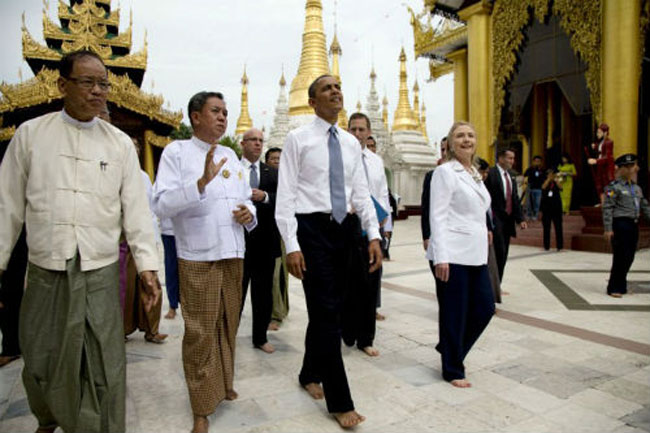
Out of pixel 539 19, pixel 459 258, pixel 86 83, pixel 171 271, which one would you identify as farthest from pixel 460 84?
pixel 86 83

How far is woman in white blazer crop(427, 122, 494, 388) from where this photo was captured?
301 cm

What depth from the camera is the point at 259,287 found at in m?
3.76

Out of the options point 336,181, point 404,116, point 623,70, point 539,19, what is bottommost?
point 336,181

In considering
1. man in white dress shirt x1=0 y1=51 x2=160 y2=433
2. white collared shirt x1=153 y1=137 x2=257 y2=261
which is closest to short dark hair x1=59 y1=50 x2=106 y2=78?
man in white dress shirt x1=0 y1=51 x2=160 y2=433

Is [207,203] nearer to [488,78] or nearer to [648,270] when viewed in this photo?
[648,270]

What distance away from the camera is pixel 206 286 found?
8.37ft

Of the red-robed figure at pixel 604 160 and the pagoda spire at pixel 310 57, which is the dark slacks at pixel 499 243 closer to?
the red-robed figure at pixel 604 160

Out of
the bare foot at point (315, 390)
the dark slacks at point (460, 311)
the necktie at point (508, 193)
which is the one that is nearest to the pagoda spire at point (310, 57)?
the necktie at point (508, 193)

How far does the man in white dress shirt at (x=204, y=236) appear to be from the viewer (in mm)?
2479

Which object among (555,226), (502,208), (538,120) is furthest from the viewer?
(538,120)

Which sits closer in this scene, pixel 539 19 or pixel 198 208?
pixel 198 208

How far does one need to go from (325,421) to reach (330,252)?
0.94 metres

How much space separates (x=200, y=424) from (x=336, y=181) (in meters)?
1.53

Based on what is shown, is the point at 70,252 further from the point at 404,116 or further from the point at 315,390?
the point at 404,116
